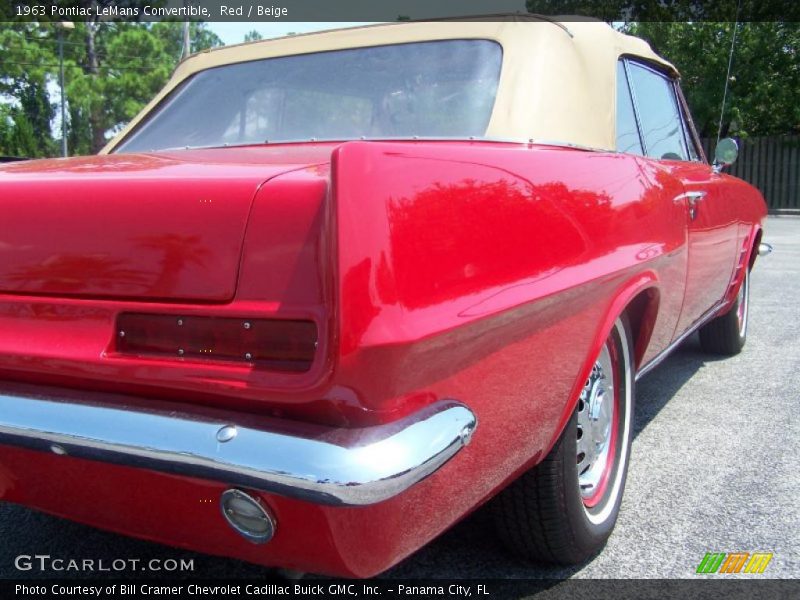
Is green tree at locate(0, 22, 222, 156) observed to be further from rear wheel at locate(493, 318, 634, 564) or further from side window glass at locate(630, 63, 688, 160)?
rear wheel at locate(493, 318, 634, 564)

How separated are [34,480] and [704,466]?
7.90 feet

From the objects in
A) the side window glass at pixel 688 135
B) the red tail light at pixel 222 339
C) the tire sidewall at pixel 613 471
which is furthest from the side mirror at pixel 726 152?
the red tail light at pixel 222 339

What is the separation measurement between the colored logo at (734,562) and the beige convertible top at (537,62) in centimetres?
130

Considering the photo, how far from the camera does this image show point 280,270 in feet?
4.75

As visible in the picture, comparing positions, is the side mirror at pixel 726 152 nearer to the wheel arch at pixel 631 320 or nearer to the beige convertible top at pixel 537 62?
the beige convertible top at pixel 537 62

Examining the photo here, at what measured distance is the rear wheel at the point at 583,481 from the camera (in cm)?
208

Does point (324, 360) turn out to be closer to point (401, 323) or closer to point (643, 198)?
point (401, 323)

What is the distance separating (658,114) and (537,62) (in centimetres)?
132

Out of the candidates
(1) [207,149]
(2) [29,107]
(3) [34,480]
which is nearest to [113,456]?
(3) [34,480]

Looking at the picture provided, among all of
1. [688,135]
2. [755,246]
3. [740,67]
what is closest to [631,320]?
[688,135]

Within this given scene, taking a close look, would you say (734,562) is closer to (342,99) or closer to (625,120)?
(625,120)

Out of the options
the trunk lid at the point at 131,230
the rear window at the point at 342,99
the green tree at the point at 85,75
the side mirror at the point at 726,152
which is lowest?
the green tree at the point at 85,75

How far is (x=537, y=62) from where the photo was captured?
2420 millimetres

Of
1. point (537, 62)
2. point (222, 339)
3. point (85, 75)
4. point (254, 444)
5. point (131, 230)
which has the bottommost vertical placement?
point (85, 75)
